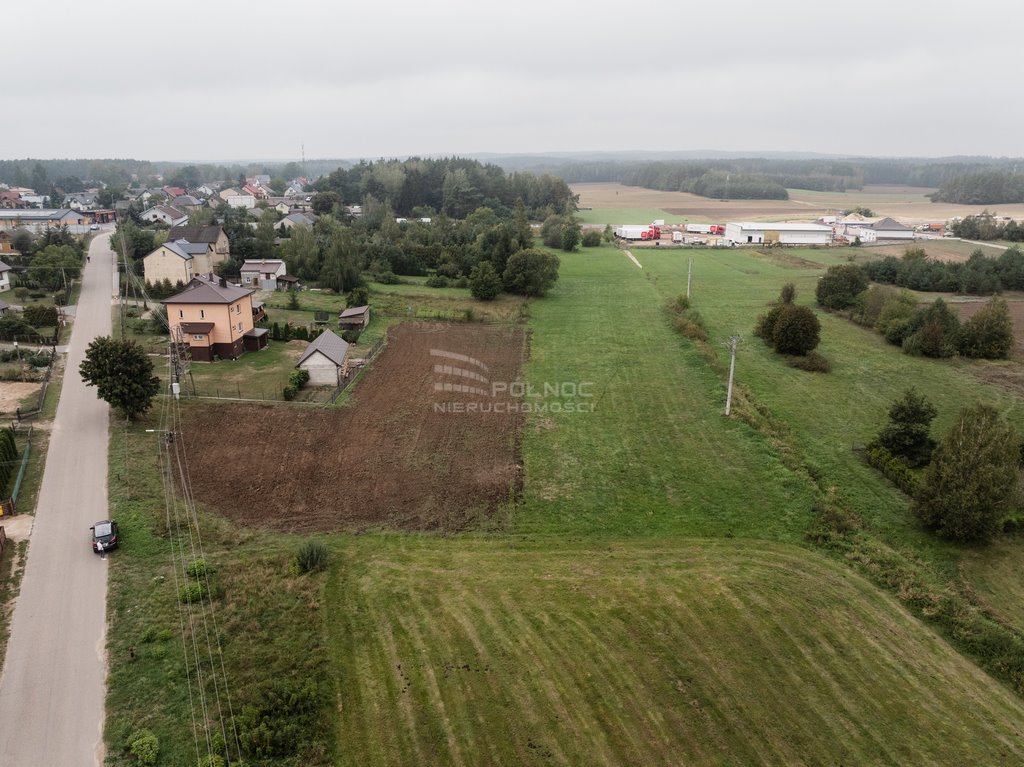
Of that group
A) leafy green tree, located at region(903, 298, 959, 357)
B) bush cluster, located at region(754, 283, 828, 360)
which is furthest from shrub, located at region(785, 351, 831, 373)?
leafy green tree, located at region(903, 298, 959, 357)

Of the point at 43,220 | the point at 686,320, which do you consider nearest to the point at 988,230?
the point at 686,320

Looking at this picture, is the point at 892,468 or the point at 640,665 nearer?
the point at 640,665

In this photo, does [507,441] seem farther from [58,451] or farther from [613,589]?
[58,451]

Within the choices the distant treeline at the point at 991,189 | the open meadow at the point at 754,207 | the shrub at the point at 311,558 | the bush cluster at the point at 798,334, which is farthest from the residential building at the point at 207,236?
the distant treeline at the point at 991,189

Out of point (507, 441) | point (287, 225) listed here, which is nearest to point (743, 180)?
point (287, 225)

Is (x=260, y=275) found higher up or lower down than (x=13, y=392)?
higher up

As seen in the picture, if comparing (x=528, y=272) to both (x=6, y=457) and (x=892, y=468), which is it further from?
(x=6, y=457)
